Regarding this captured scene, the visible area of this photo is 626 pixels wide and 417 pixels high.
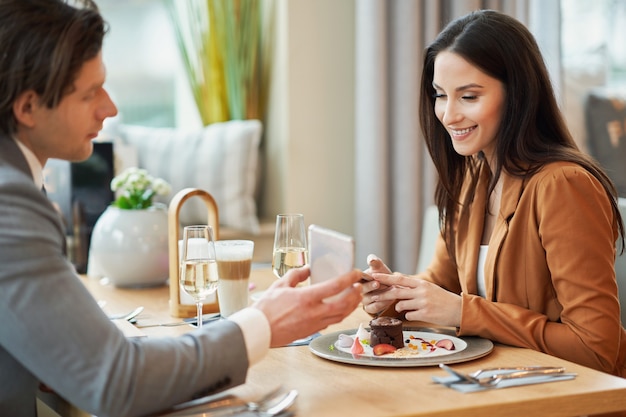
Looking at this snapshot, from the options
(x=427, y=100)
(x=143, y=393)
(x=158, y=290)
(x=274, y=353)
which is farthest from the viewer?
(x=158, y=290)

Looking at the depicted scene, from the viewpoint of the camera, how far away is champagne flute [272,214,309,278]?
6.07 ft

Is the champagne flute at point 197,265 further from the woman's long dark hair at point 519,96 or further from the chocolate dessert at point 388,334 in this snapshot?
the woman's long dark hair at point 519,96

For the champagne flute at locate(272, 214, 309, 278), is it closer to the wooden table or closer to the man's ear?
the wooden table

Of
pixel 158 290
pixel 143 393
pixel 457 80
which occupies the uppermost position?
pixel 457 80

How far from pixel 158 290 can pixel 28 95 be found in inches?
45.5

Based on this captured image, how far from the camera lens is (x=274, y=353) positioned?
1584 mm

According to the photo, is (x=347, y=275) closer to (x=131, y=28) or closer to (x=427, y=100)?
(x=427, y=100)

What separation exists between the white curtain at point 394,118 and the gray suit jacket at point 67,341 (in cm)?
231

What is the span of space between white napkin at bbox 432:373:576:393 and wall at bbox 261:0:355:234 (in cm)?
222

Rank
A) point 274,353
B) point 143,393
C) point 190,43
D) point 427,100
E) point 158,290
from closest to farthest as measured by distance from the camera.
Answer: point 143,393, point 274,353, point 427,100, point 158,290, point 190,43

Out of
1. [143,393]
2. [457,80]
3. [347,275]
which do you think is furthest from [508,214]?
[143,393]

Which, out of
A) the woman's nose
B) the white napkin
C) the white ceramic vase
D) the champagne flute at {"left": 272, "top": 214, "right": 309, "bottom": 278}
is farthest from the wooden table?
the white ceramic vase

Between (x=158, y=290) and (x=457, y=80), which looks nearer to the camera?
(x=457, y=80)

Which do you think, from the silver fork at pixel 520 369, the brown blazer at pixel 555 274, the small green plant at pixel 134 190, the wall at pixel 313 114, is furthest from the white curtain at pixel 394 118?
the silver fork at pixel 520 369
